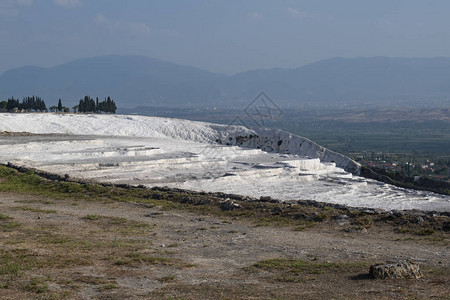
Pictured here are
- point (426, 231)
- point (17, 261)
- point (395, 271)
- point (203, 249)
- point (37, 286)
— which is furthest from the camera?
point (426, 231)

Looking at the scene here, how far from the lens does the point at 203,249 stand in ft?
45.8

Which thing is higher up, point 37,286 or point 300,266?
point 37,286

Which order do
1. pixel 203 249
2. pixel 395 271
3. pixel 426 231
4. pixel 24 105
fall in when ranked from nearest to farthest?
1. pixel 395 271
2. pixel 203 249
3. pixel 426 231
4. pixel 24 105

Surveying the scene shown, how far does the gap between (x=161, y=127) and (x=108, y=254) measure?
5656 centimetres

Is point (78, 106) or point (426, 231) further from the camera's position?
point (78, 106)

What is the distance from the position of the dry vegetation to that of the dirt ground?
1.0 inches

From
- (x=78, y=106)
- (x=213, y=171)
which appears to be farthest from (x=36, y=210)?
(x=78, y=106)

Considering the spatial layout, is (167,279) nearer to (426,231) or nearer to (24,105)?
(426,231)

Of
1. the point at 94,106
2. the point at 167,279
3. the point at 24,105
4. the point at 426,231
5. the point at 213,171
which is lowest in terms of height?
the point at 213,171

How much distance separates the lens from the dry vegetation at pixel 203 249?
33.6ft

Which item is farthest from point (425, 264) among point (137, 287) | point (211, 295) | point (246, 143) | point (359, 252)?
point (246, 143)

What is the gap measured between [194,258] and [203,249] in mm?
1055

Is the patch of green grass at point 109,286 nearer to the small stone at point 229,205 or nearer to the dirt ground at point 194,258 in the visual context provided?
the dirt ground at point 194,258

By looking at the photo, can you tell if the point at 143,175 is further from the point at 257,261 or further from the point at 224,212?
the point at 257,261
